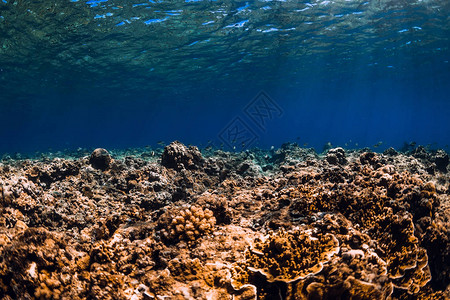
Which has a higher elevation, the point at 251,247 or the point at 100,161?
the point at 251,247

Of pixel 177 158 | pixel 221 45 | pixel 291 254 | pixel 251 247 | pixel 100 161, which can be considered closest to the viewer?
pixel 291 254

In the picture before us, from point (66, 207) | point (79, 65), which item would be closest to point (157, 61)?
point (79, 65)

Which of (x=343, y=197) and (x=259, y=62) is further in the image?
(x=259, y=62)

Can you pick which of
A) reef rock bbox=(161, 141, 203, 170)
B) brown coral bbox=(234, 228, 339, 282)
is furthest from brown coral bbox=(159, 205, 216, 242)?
reef rock bbox=(161, 141, 203, 170)

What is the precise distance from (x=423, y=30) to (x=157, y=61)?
29046mm

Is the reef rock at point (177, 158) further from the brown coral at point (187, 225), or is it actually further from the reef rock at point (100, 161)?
the brown coral at point (187, 225)

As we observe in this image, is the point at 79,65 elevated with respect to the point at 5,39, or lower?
lower

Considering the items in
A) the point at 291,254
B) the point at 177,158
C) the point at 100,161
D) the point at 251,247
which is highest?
the point at 291,254

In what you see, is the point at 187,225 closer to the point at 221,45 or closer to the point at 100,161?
the point at 100,161

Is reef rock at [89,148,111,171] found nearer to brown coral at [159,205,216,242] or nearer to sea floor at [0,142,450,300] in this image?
sea floor at [0,142,450,300]

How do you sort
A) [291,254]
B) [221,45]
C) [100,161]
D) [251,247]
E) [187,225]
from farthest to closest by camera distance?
[221,45] → [100,161] → [187,225] → [251,247] → [291,254]

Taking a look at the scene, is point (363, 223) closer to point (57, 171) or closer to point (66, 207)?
point (66, 207)

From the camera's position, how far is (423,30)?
84.0ft

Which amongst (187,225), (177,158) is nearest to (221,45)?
(177,158)
